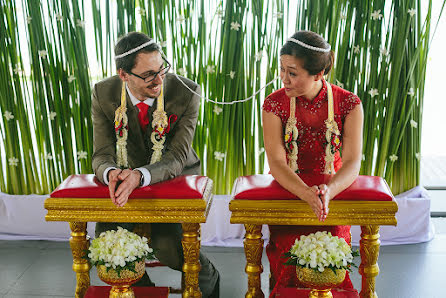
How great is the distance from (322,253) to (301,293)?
10.6 inches

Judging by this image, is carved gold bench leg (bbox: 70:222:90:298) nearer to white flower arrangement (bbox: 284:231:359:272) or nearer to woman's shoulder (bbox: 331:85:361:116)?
white flower arrangement (bbox: 284:231:359:272)

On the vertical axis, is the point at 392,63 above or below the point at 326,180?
above

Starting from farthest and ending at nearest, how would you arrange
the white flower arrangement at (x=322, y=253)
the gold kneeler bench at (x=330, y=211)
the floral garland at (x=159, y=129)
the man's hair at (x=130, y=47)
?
the floral garland at (x=159, y=129) < the man's hair at (x=130, y=47) < the gold kneeler bench at (x=330, y=211) < the white flower arrangement at (x=322, y=253)

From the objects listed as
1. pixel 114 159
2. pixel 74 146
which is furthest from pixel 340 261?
pixel 74 146

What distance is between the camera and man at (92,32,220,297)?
219 centimetres

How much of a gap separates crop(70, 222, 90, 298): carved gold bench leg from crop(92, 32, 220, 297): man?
159mm

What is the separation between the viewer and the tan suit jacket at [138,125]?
2.32 meters

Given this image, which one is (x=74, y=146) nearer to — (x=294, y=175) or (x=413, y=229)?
(x=294, y=175)

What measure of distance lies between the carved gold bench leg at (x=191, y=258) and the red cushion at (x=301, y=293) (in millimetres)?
330

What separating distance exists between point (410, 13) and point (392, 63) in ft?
0.92

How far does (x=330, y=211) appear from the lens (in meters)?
1.95

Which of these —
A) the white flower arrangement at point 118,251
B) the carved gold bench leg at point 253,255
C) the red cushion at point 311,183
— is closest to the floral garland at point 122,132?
the white flower arrangement at point 118,251

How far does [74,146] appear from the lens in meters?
3.41

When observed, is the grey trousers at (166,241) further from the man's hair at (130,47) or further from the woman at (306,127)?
the man's hair at (130,47)
